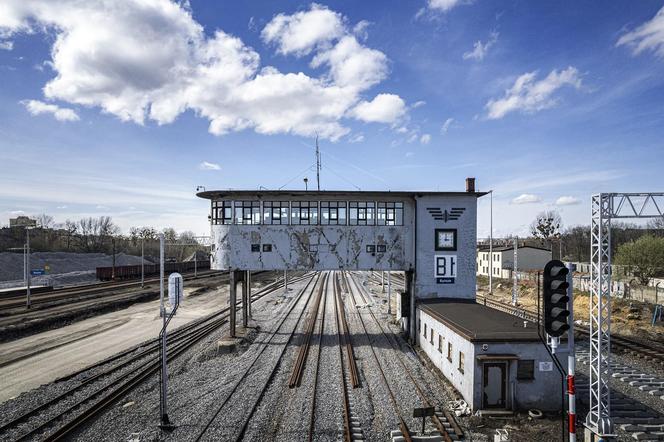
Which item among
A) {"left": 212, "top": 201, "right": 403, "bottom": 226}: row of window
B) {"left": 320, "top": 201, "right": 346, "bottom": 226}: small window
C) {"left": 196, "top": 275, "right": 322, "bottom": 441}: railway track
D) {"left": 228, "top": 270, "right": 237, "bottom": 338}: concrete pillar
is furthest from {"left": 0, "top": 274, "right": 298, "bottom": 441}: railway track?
{"left": 320, "top": 201, "right": 346, "bottom": 226}: small window

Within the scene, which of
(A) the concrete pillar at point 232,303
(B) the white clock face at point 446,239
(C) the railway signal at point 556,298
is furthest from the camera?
(B) the white clock face at point 446,239

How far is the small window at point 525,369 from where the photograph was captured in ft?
47.1

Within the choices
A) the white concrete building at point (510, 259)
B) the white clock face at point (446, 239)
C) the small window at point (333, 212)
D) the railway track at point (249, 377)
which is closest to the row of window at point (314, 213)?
the small window at point (333, 212)

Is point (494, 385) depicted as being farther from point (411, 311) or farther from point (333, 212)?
point (333, 212)

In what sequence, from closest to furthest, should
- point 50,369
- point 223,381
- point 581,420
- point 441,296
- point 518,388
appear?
point 581,420
point 518,388
point 223,381
point 50,369
point 441,296

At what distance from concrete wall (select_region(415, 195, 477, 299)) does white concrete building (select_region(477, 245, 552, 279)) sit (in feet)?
156

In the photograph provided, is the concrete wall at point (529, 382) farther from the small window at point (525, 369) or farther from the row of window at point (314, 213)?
the row of window at point (314, 213)

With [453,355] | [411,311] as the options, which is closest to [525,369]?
[453,355]

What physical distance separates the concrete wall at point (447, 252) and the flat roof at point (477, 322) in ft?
3.83

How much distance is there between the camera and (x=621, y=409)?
14406mm

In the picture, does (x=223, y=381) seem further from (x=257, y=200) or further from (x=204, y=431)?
(x=257, y=200)

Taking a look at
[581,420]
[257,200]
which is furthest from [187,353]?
→ [581,420]

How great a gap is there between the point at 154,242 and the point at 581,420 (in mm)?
139802

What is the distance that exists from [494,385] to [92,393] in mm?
17069
